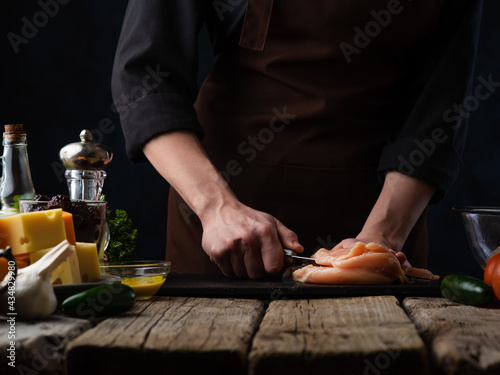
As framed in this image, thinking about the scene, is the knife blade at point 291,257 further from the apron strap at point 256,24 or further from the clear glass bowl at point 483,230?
the apron strap at point 256,24

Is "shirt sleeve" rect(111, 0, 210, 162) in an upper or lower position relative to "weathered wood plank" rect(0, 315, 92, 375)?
upper

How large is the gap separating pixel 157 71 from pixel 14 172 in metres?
0.45

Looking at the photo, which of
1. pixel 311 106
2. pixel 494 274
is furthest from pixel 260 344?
pixel 311 106

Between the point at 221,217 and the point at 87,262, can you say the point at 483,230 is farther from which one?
the point at 87,262

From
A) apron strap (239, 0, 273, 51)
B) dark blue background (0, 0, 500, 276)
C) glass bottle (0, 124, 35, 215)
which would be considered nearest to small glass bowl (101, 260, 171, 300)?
glass bottle (0, 124, 35, 215)

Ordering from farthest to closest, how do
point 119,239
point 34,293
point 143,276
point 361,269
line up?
point 119,239, point 361,269, point 143,276, point 34,293

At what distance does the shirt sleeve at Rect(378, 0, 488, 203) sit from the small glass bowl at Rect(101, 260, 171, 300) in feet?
2.58

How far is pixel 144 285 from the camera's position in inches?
46.7

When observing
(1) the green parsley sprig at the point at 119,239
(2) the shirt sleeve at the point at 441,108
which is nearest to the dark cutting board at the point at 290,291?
(2) the shirt sleeve at the point at 441,108

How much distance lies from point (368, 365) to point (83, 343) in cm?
35

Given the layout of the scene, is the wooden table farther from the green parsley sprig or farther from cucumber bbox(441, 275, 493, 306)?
the green parsley sprig

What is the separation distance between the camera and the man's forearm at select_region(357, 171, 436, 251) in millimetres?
1641

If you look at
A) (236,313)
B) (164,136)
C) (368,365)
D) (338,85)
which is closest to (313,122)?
(338,85)

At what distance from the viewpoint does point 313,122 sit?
71.7 inches
